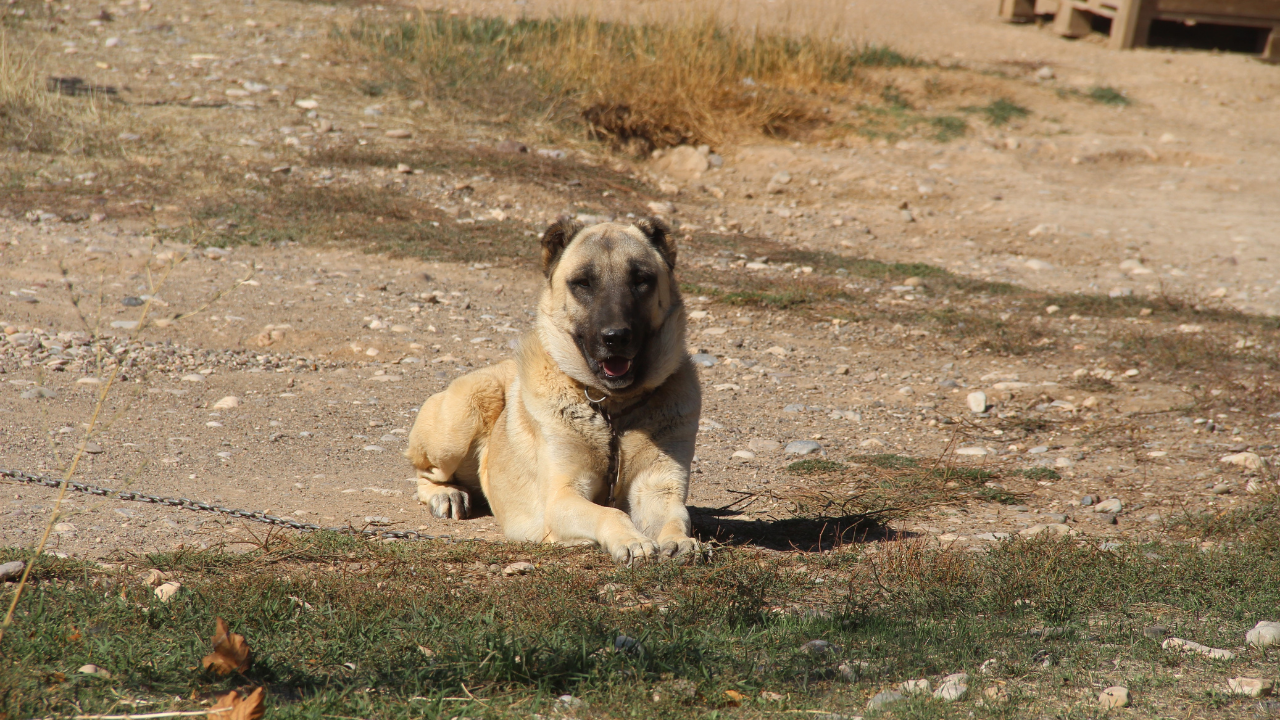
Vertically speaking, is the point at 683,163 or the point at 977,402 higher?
the point at 683,163

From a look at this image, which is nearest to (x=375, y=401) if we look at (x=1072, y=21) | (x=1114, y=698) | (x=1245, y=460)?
(x=1114, y=698)

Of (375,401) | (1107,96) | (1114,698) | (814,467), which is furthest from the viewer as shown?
(1107,96)

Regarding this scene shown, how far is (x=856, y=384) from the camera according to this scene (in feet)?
24.0

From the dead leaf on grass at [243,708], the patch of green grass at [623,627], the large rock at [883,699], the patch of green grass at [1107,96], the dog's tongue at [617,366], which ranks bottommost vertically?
the patch of green grass at [623,627]

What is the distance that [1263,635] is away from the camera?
3242 mm

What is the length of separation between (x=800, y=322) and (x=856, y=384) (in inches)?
50.1

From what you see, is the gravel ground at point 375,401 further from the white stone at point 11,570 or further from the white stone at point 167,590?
the white stone at point 167,590

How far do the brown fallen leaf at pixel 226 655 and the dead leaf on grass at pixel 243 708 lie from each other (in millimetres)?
233

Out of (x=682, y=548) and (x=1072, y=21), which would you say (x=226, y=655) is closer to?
(x=682, y=548)

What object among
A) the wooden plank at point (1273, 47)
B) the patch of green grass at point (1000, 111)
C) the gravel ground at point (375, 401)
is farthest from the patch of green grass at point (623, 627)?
the wooden plank at point (1273, 47)

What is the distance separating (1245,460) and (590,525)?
151 inches

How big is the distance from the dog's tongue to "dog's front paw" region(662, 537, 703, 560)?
79cm

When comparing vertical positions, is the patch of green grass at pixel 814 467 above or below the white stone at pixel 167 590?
below

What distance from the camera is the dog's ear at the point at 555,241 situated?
15.6ft
